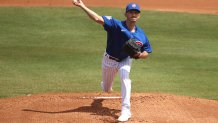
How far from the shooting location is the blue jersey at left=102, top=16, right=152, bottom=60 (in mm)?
7457

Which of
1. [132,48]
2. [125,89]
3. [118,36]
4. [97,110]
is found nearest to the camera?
[132,48]

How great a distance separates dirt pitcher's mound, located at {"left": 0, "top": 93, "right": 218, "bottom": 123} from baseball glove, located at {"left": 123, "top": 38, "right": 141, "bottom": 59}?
1054 mm

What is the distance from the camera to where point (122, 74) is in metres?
7.39

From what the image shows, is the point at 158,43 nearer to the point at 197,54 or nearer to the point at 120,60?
the point at 197,54

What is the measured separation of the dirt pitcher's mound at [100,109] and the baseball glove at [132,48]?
1.05 metres

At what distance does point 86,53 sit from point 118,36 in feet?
23.9

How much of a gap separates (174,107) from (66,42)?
8.81 meters

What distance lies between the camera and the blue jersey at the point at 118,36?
24.5ft

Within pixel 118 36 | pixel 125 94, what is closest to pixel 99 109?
pixel 125 94

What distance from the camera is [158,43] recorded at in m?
16.8

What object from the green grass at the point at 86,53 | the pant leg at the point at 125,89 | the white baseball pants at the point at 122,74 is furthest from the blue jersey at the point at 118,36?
the green grass at the point at 86,53

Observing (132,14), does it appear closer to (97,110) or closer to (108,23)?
(108,23)

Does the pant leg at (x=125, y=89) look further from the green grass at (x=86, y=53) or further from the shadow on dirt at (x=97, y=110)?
the green grass at (x=86, y=53)

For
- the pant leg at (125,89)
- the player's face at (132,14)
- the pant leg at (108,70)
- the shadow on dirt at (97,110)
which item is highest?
the player's face at (132,14)
